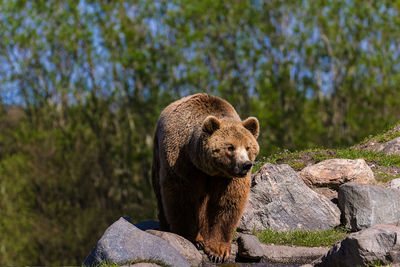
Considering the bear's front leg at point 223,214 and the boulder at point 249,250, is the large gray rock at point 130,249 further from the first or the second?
the boulder at point 249,250

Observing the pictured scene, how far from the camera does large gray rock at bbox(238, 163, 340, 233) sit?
363 inches

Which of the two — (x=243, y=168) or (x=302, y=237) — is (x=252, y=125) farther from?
(x=302, y=237)

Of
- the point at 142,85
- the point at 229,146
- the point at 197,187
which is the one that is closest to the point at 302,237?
the point at 197,187

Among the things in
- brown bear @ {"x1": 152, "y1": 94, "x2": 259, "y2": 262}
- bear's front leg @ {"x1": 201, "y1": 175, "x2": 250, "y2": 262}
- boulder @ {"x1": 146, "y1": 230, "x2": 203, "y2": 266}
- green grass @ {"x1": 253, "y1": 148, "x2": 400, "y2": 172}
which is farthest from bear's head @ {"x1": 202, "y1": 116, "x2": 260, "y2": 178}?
green grass @ {"x1": 253, "y1": 148, "x2": 400, "y2": 172}

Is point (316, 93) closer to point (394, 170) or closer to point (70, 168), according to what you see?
point (70, 168)

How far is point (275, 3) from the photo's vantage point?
28188 millimetres

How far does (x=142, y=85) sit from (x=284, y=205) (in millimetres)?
19381

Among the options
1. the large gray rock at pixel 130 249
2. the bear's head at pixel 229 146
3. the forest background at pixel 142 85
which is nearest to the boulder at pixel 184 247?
the large gray rock at pixel 130 249

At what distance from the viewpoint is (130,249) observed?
6488mm

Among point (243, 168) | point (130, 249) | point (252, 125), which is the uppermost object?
point (252, 125)

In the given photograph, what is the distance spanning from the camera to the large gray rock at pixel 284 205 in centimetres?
922

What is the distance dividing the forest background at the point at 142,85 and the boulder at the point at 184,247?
19.5m

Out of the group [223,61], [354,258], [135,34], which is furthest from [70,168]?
[354,258]

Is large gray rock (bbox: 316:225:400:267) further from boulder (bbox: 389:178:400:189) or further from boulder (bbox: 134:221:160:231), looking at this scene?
boulder (bbox: 389:178:400:189)
